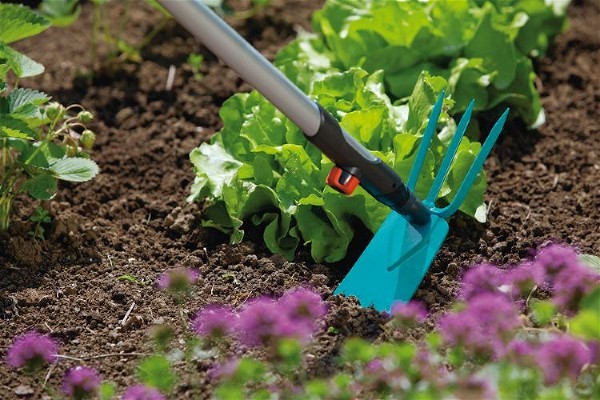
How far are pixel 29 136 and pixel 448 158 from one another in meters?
1.07

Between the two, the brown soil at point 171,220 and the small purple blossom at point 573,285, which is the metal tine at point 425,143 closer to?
the brown soil at point 171,220

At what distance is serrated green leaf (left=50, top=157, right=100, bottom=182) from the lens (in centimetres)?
279

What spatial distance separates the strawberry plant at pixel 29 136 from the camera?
274cm

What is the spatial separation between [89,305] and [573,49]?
2.24 meters

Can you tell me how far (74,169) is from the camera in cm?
281

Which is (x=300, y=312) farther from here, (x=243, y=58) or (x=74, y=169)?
(x=74, y=169)

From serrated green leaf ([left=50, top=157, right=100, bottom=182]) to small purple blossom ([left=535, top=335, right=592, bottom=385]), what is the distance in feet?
4.34

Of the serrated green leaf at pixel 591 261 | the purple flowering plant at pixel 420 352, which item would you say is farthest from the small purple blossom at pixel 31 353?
the serrated green leaf at pixel 591 261

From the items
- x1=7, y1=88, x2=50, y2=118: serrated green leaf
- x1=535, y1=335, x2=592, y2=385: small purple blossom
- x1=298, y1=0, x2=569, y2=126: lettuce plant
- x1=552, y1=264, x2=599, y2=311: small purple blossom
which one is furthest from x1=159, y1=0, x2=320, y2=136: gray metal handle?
x1=298, y1=0, x2=569, y2=126: lettuce plant

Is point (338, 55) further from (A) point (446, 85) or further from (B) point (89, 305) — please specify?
(B) point (89, 305)

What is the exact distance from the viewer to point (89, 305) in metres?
2.73

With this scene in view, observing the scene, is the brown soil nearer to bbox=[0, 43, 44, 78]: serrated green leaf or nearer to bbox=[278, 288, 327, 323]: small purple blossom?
bbox=[278, 288, 327, 323]: small purple blossom

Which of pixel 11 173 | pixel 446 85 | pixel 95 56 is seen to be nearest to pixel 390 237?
pixel 446 85

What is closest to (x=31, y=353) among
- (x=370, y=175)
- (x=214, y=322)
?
(x=214, y=322)
